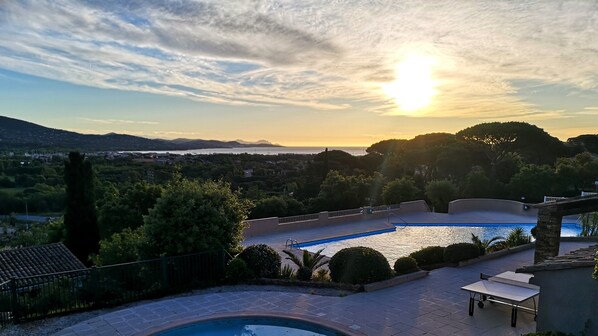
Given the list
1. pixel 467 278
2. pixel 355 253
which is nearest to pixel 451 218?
pixel 467 278

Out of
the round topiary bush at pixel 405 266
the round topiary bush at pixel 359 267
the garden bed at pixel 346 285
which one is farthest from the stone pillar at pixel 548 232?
the round topiary bush at pixel 359 267

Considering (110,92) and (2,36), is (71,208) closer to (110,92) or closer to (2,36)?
(2,36)

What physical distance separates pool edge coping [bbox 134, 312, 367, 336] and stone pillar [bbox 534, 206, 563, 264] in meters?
6.17

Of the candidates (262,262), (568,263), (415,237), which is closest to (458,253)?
(262,262)

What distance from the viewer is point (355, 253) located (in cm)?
1045

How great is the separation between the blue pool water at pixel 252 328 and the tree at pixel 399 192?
21463 millimetres

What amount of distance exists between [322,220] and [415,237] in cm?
495

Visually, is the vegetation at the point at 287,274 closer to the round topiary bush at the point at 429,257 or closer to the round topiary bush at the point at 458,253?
the round topiary bush at the point at 429,257

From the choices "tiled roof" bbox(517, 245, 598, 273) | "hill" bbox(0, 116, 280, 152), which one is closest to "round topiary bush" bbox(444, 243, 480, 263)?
"tiled roof" bbox(517, 245, 598, 273)

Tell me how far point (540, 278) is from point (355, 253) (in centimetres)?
463

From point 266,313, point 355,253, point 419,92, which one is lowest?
point 266,313

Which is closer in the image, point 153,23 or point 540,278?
point 540,278

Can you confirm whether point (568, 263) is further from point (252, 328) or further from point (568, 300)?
point (252, 328)

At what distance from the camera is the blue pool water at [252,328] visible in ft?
25.8
